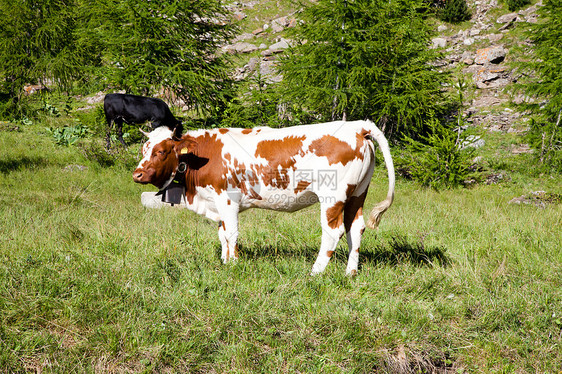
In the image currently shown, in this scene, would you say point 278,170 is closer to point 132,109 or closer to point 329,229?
point 329,229

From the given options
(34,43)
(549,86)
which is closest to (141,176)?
(549,86)

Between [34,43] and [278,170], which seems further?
[34,43]

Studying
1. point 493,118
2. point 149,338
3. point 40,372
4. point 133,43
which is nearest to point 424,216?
point 149,338

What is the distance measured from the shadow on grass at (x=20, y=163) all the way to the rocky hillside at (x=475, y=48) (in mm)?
9103

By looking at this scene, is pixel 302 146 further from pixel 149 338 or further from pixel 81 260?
pixel 81 260

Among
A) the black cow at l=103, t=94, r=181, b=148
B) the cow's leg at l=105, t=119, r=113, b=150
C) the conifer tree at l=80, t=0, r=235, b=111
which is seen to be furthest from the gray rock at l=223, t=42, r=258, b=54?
the cow's leg at l=105, t=119, r=113, b=150

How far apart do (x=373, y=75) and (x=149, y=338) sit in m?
13.5

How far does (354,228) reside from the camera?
4.77 m

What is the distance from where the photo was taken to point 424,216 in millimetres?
7734

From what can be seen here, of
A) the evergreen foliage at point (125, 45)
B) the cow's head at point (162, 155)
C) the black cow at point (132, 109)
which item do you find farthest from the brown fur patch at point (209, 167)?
the evergreen foliage at point (125, 45)

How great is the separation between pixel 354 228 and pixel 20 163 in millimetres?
10741

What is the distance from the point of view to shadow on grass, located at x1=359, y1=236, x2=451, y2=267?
525 cm

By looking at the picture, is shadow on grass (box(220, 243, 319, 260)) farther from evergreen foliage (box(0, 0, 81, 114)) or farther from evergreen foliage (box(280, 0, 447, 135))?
evergreen foliage (box(0, 0, 81, 114))

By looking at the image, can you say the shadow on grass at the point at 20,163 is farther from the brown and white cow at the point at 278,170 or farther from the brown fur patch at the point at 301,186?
the brown fur patch at the point at 301,186
